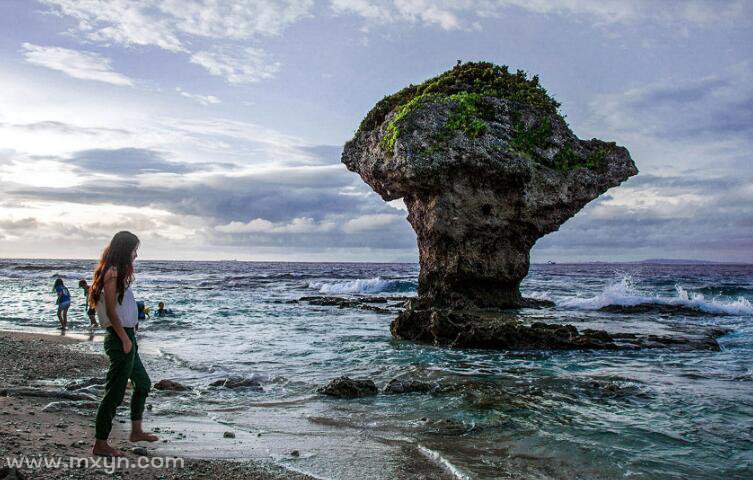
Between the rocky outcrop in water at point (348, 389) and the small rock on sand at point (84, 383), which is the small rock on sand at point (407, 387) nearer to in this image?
the rocky outcrop in water at point (348, 389)

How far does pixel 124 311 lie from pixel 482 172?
15.8 m

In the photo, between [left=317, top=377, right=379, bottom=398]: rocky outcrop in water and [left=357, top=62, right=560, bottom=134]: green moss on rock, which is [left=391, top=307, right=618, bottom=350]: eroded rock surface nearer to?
[left=317, top=377, right=379, bottom=398]: rocky outcrop in water

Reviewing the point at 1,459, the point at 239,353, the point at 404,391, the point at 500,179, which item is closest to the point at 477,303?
the point at 500,179

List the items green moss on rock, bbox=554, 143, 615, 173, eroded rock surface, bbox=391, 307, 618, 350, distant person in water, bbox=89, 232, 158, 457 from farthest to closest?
green moss on rock, bbox=554, 143, 615, 173 < eroded rock surface, bbox=391, 307, 618, 350 < distant person in water, bbox=89, 232, 158, 457

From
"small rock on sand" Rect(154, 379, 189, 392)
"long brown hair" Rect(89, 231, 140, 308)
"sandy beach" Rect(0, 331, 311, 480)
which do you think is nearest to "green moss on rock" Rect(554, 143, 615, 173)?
"small rock on sand" Rect(154, 379, 189, 392)

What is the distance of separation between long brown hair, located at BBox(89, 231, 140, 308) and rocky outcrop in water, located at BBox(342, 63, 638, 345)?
14.0 meters

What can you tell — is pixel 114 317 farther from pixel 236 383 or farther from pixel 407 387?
pixel 407 387

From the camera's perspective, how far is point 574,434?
7039mm

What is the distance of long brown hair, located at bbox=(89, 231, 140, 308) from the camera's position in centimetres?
511

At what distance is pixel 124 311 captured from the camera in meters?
5.21

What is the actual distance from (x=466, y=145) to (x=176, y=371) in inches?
482

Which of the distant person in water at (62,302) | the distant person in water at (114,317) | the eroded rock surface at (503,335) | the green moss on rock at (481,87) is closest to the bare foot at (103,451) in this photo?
the distant person in water at (114,317)

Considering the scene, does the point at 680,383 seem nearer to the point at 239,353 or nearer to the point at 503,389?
the point at 503,389

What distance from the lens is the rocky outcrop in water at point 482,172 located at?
755 inches
